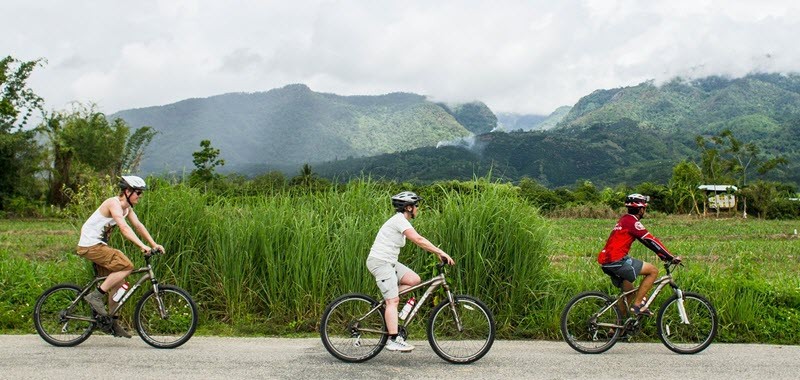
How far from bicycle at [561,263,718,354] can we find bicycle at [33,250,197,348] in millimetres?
4670

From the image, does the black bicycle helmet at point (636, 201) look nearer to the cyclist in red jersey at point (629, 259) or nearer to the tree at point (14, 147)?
the cyclist in red jersey at point (629, 259)

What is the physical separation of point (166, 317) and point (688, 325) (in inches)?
259

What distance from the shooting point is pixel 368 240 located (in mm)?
9891

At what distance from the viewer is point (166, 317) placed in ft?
27.8

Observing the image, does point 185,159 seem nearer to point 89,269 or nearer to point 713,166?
point 713,166

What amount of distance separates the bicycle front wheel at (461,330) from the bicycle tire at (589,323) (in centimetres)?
112

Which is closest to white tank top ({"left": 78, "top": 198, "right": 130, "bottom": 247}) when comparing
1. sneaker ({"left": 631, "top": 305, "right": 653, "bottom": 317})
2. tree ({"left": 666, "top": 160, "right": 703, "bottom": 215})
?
sneaker ({"left": 631, "top": 305, "right": 653, "bottom": 317})

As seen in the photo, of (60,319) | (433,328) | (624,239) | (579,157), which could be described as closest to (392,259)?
(433,328)

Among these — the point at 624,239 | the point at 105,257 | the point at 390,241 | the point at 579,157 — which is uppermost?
the point at 579,157

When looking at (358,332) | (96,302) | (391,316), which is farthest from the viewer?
(96,302)

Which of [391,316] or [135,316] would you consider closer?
[391,316]

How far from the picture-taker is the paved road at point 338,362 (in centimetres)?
712

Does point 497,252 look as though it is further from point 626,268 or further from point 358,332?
point 358,332

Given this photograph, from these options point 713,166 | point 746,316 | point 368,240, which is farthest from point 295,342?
point 713,166
